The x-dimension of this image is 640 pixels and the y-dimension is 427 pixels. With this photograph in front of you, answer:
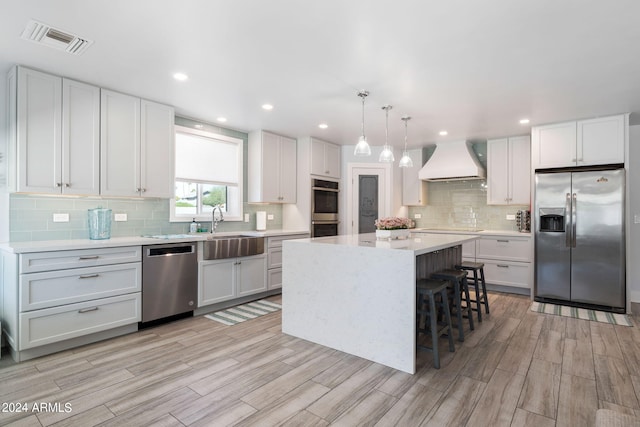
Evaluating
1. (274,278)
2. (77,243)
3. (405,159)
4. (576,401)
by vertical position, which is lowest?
(576,401)

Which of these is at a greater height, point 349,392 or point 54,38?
point 54,38

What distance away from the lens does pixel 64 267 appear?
2.84 meters

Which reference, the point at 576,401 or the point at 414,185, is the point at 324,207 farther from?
the point at 576,401

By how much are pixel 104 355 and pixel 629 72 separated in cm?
496

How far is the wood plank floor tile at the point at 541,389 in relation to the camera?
2062 millimetres

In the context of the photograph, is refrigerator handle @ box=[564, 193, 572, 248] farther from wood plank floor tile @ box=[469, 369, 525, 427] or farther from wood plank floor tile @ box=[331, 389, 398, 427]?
wood plank floor tile @ box=[331, 389, 398, 427]

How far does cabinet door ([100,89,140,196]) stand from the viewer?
3342mm

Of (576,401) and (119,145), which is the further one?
(119,145)

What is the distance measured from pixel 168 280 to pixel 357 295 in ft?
6.62

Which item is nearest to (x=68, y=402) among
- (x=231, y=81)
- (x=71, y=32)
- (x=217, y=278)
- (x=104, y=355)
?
(x=104, y=355)

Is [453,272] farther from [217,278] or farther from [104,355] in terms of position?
[104,355]

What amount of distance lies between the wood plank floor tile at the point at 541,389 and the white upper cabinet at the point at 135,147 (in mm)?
3724

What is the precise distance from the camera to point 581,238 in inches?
165

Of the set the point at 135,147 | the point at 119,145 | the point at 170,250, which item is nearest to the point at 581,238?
the point at 170,250
